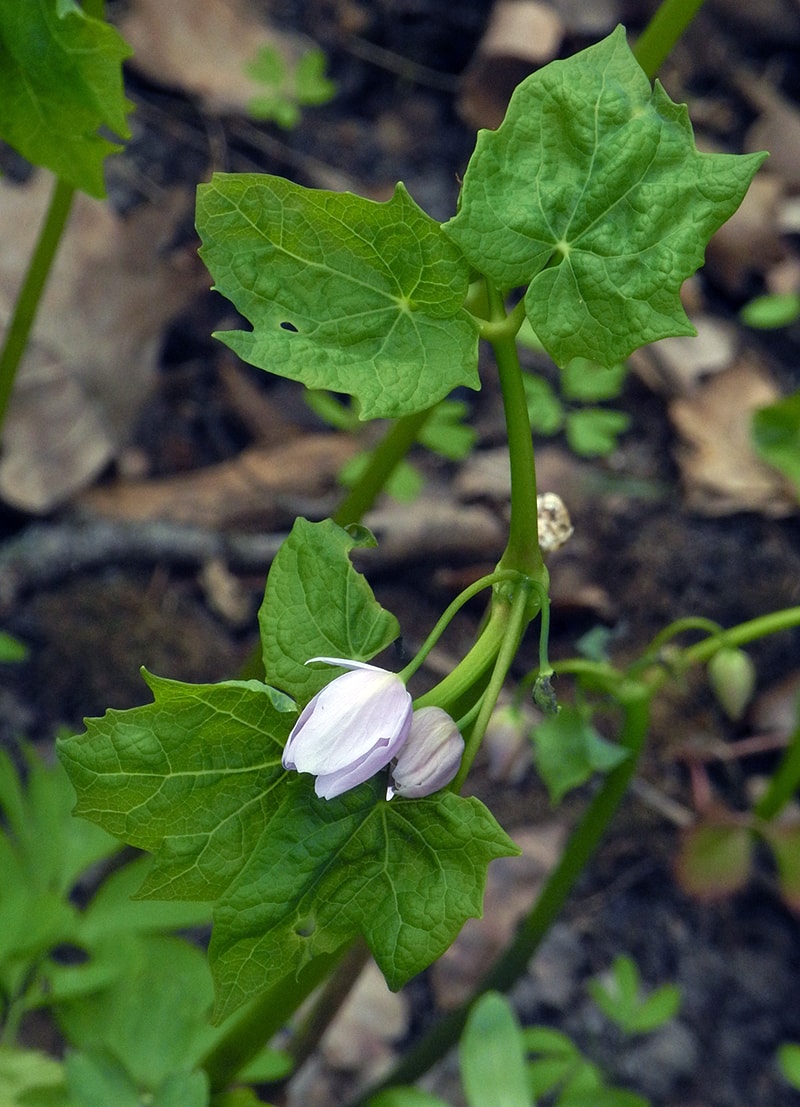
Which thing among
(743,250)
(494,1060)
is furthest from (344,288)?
(743,250)

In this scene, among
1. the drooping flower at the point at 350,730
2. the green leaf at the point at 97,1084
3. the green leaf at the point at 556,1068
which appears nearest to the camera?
the drooping flower at the point at 350,730

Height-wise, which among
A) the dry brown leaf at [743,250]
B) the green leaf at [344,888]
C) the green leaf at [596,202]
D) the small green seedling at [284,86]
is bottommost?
the small green seedling at [284,86]

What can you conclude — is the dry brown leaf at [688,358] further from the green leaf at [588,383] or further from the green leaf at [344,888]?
the green leaf at [344,888]

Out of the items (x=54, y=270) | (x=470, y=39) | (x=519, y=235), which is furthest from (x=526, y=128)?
(x=470, y=39)

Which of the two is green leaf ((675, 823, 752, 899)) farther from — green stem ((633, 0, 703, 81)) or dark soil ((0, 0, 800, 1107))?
green stem ((633, 0, 703, 81))

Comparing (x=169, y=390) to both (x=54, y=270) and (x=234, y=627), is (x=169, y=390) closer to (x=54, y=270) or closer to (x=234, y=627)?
(x=54, y=270)

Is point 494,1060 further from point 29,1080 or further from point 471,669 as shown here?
point 471,669

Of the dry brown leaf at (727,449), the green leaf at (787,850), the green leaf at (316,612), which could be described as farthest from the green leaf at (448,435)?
the green leaf at (316,612)
